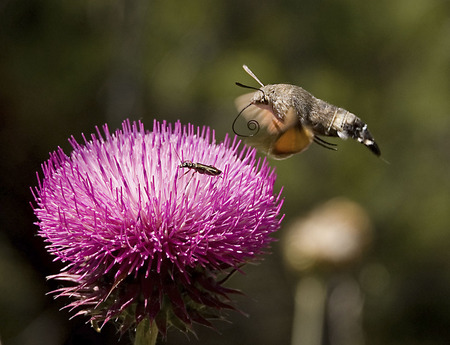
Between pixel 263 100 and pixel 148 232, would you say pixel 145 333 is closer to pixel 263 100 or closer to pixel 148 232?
pixel 148 232

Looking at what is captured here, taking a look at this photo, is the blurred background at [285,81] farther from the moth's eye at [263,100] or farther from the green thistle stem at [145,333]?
the green thistle stem at [145,333]

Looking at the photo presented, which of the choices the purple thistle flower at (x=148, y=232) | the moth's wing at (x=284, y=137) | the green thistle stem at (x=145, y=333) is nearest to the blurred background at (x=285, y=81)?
the moth's wing at (x=284, y=137)

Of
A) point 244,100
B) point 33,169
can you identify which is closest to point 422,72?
point 33,169

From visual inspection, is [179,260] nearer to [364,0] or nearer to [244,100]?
[244,100]

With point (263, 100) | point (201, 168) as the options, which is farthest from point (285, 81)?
point (201, 168)

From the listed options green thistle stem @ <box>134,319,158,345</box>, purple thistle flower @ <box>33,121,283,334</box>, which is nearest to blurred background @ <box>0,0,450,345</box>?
purple thistle flower @ <box>33,121,283,334</box>

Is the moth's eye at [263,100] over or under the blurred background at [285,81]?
under
